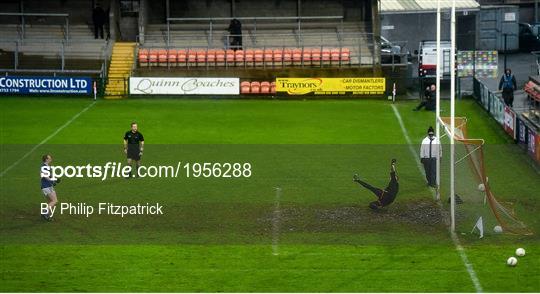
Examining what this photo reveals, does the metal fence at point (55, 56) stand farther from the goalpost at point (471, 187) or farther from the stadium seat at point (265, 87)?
the goalpost at point (471, 187)

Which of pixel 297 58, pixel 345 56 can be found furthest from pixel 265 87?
pixel 345 56

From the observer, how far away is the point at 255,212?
33.8 meters

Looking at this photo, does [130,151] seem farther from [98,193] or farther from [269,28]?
[269,28]

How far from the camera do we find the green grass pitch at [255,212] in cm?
2688

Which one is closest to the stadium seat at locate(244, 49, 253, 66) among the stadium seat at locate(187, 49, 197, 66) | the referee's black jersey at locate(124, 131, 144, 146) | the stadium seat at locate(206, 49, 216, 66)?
the stadium seat at locate(206, 49, 216, 66)

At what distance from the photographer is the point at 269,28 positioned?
65062mm

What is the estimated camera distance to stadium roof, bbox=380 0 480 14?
68.3 m

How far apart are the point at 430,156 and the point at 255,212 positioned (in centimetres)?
616

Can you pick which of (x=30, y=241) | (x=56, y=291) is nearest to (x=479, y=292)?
(x=56, y=291)

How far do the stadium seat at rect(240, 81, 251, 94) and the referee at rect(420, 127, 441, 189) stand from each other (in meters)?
20.7

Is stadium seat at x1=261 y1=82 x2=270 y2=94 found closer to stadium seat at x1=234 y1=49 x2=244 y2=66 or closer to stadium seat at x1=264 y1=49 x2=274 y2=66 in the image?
stadium seat at x1=264 y1=49 x2=274 y2=66

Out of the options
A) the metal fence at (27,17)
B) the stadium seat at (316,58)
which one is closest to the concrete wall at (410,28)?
the stadium seat at (316,58)

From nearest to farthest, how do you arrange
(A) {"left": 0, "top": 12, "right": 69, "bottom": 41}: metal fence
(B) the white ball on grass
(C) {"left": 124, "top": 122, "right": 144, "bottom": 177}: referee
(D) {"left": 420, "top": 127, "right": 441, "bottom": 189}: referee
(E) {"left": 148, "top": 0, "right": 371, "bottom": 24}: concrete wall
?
(B) the white ball on grass
(D) {"left": 420, "top": 127, "right": 441, "bottom": 189}: referee
(C) {"left": 124, "top": 122, "right": 144, "bottom": 177}: referee
(A) {"left": 0, "top": 12, "right": 69, "bottom": 41}: metal fence
(E) {"left": 148, "top": 0, "right": 371, "bottom": 24}: concrete wall

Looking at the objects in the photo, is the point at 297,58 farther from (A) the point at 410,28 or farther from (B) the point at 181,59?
(A) the point at 410,28
